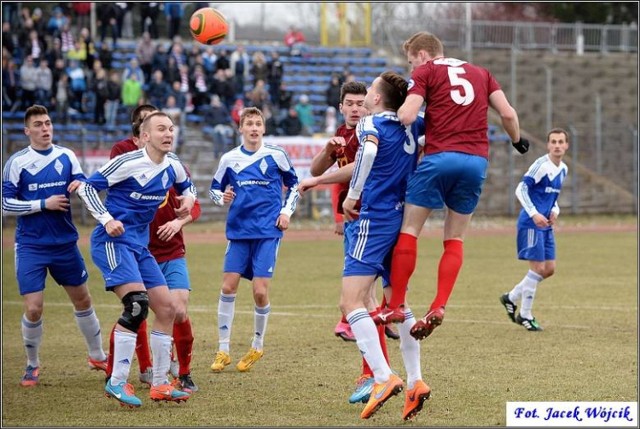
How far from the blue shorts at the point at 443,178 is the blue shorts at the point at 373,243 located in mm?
223

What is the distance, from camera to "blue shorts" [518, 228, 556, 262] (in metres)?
13.0

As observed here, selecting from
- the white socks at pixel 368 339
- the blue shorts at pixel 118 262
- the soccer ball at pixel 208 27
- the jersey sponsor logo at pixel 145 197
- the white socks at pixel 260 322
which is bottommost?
the white socks at pixel 260 322

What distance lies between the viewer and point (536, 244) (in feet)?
42.8

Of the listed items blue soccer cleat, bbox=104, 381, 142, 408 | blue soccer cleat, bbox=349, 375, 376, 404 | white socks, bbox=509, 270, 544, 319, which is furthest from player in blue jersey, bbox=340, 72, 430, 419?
white socks, bbox=509, 270, 544, 319

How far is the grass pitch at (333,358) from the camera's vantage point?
26.4ft

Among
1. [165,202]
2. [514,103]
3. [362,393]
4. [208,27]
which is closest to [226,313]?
[165,202]

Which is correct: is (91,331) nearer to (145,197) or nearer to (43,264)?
(43,264)

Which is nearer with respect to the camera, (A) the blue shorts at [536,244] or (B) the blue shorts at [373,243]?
(B) the blue shorts at [373,243]

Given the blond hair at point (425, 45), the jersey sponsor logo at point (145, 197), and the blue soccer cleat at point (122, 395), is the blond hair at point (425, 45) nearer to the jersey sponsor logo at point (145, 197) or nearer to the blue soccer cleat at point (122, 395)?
the jersey sponsor logo at point (145, 197)

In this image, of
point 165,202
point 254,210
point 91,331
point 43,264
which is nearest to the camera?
point 165,202

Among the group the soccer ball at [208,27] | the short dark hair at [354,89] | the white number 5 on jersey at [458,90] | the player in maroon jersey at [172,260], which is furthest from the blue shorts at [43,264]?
the white number 5 on jersey at [458,90]

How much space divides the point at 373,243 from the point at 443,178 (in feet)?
2.19

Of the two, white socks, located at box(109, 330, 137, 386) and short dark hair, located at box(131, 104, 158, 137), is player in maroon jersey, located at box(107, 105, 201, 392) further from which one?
white socks, located at box(109, 330, 137, 386)

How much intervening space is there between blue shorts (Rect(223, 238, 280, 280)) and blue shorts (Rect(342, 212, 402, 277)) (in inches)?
106
